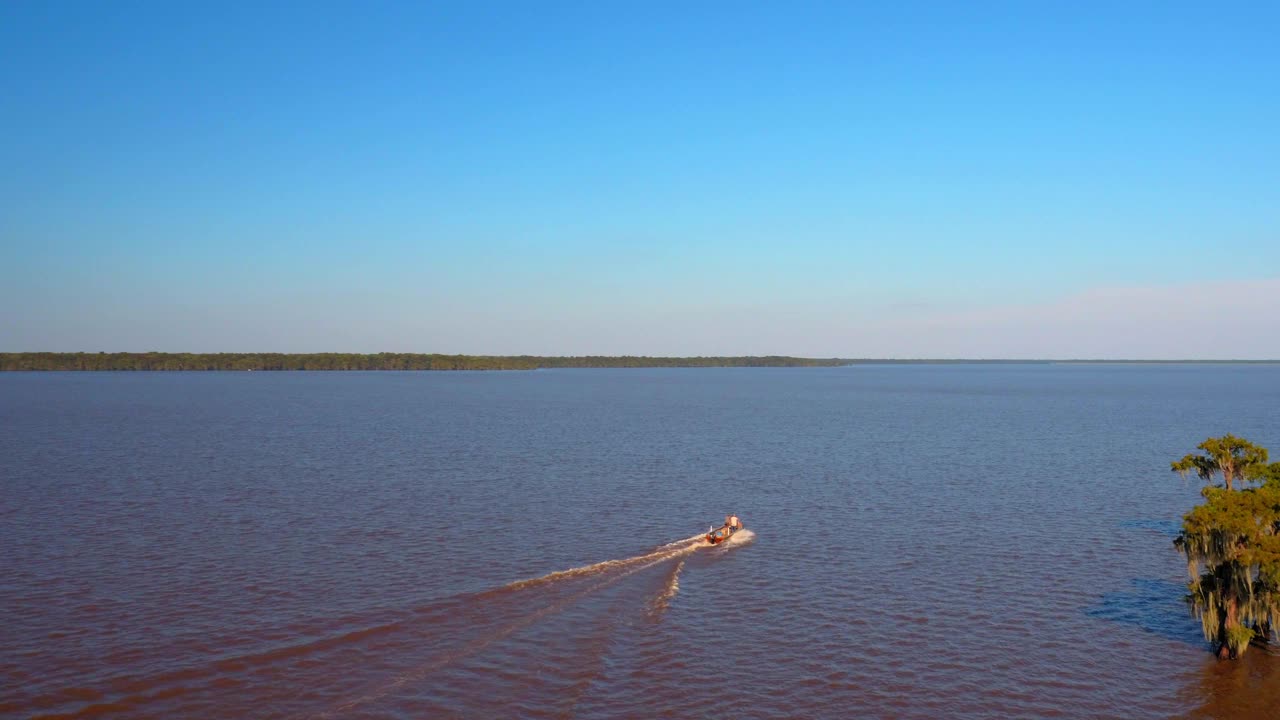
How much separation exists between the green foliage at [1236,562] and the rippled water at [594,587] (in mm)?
1192

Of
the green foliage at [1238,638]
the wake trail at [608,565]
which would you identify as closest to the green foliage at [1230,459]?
the green foliage at [1238,638]

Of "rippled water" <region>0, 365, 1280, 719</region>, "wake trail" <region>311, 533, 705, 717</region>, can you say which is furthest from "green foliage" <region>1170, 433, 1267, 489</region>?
"wake trail" <region>311, 533, 705, 717</region>

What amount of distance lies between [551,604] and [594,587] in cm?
242

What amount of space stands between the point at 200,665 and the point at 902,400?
143556 millimetres

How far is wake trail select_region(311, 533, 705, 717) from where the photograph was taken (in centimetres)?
2245

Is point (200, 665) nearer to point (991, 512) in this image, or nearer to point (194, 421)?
point (991, 512)

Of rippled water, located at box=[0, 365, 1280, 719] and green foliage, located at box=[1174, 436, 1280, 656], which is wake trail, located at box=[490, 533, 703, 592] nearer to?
rippled water, located at box=[0, 365, 1280, 719]

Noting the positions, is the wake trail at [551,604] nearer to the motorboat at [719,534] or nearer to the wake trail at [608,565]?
the wake trail at [608,565]

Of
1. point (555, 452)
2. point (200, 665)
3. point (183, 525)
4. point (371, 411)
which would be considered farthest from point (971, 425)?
point (200, 665)

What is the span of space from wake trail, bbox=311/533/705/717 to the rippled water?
0.40 ft

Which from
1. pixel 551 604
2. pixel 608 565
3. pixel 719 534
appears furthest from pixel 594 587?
pixel 719 534

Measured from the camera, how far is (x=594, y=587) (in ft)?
103

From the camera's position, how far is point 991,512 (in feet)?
151

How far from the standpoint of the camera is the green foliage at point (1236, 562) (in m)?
24.1
